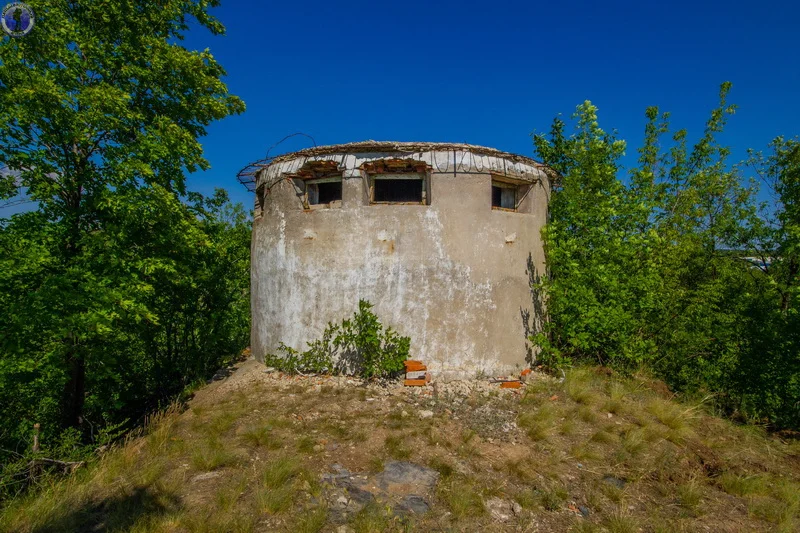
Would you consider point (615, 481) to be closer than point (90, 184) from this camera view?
Yes

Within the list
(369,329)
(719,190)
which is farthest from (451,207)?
(719,190)

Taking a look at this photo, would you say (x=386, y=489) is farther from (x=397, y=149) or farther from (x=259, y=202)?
(x=259, y=202)

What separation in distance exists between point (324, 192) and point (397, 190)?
4.99 feet

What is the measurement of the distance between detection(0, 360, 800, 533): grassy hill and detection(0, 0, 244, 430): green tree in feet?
6.29

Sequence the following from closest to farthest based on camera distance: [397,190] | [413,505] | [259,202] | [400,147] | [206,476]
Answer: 1. [413,505]
2. [206,476]
3. [400,147]
4. [397,190]
5. [259,202]

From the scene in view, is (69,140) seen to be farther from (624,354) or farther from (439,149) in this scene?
(624,354)

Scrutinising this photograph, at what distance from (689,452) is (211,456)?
21.1ft

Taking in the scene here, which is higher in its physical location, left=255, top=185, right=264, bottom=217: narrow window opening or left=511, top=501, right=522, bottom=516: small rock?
left=255, top=185, right=264, bottom=217: narrow window opening

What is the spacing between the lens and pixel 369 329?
21.4 feet

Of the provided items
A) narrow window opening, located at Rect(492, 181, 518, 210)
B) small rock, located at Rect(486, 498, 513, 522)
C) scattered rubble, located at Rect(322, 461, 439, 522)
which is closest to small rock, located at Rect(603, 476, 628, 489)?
small rock, located at Rect(486, 498, 513, 522)

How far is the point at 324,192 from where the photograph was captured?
7828 mm

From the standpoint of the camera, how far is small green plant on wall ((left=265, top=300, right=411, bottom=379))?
6.56 metres

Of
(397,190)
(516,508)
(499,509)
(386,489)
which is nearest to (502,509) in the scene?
(499,509)

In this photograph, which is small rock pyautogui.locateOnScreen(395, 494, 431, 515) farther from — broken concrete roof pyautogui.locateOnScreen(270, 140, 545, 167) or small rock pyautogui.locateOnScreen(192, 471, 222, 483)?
broken concrete roof pyautogui.locateOnScreen(270, 140, 545, 167)
